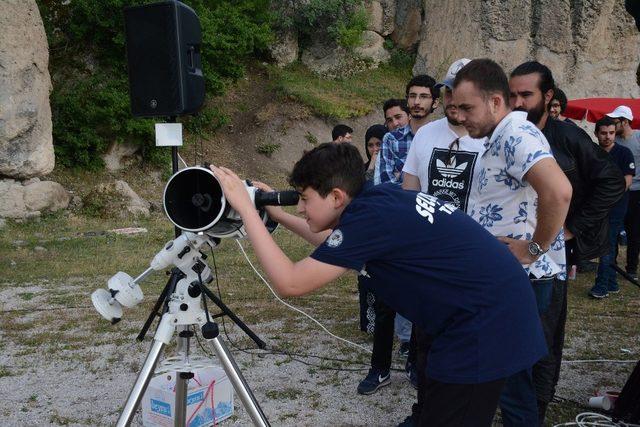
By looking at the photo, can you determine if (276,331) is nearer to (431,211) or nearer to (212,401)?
(212,401)

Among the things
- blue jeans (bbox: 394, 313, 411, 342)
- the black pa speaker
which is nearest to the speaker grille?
the black pa speaker

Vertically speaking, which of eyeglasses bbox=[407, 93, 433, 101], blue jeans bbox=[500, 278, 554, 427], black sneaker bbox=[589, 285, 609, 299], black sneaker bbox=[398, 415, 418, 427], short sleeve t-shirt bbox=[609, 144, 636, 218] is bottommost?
black sneaker bbox=[589, 285, 609, 299]

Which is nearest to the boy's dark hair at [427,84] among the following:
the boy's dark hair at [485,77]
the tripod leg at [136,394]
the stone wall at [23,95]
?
Answer: the boy's dark hair at [485,77]

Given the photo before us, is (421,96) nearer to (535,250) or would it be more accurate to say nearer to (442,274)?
(535,250)

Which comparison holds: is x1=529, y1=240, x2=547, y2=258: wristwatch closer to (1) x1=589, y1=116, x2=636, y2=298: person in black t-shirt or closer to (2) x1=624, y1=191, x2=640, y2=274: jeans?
(1) x1=589, y1=116, x2=636, y2=298: person in black t-shirt

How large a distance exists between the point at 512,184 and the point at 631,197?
5578 millimetres

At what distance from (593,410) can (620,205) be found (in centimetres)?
407

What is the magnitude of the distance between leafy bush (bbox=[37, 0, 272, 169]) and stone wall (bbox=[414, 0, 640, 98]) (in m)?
5.44

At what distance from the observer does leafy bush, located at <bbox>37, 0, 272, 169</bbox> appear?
548 inches

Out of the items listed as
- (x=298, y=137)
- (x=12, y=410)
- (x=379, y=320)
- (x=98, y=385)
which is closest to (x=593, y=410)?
(x=379, y=320)

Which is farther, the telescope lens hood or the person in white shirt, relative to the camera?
the person in white shirt

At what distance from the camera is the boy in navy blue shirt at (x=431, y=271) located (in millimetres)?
1986

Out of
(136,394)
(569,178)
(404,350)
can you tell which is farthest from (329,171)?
(404,350)

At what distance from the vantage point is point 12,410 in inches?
153
